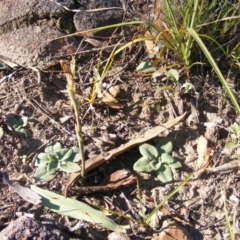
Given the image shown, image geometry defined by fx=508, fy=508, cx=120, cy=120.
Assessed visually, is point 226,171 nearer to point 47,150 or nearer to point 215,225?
point 215,225

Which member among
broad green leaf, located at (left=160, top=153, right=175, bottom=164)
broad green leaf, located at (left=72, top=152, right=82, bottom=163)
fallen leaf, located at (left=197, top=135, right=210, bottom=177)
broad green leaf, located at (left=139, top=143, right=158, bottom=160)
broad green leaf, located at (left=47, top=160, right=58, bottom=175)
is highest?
broad green leaf, located at (left=47, top=160, right=58, bottom=175)

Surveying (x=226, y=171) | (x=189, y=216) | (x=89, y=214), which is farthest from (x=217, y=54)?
(x=89, y=214)

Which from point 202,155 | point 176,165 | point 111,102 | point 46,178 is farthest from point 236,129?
point 46,178

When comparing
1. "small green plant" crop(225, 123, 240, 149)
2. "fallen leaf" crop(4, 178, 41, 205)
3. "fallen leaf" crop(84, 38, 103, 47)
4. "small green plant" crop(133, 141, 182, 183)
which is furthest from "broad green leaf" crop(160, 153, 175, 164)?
"fallen leaf" crop(84, 38, 103, 47)

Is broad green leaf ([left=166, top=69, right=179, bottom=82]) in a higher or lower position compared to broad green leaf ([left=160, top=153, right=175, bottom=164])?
higher

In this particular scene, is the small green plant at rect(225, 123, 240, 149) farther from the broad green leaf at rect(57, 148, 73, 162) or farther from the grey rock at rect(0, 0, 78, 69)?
the grey rock at rect(0, 0, 78, 69)

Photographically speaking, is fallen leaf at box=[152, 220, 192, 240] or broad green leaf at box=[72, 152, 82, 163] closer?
fallen leaf at box=[152, 220, 192, 240]

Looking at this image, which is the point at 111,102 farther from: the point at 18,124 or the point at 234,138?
the point at 234,138
